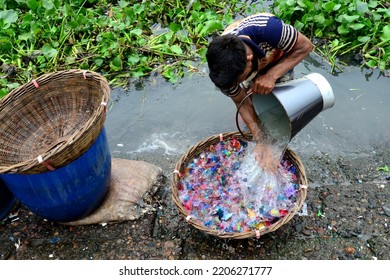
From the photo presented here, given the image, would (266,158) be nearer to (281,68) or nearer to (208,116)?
(281,68)

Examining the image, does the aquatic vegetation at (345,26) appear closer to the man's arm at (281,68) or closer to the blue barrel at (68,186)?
the man's arm at (281,68)

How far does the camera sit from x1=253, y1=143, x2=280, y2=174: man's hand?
2.70 meters

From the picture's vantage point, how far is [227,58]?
2.05 metres

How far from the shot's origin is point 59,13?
4.32 meters

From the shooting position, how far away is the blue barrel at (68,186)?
7.49ft

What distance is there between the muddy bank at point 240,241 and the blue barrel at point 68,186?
212mm

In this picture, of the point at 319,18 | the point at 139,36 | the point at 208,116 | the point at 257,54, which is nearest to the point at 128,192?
the point at 208,116

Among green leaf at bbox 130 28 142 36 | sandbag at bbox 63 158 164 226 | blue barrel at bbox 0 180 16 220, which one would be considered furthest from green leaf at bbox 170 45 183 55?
blue barrel at bbox 0 180 16 220

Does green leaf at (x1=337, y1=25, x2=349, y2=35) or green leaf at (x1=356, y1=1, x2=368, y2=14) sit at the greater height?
green leaf at (x1=356, y1=1, x2=368, y2=14)

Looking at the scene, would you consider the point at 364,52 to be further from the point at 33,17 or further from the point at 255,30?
the point at 33,17

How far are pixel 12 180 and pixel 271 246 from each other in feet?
5.27

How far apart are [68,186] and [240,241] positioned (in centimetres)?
111

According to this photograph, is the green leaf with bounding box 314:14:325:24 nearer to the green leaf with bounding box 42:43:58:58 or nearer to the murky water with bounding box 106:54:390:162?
the murky water with bounding box 106:54:390:162

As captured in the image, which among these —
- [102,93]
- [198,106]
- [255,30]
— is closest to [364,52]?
[198,106]
